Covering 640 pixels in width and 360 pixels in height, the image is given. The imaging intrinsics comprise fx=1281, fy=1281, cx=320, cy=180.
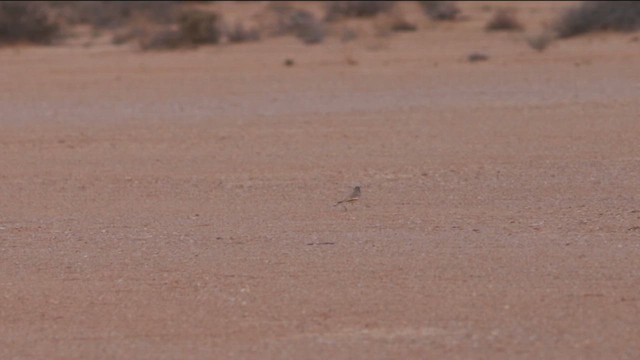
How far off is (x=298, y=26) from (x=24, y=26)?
6.69m

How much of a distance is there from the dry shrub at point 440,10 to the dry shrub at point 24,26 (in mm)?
10178

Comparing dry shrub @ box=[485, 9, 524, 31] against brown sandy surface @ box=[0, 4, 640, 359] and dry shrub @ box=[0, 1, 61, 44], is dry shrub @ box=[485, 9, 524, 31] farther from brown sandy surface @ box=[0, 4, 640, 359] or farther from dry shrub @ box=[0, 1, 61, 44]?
brown sandy surface @ box=[0, 4, 640, 359]

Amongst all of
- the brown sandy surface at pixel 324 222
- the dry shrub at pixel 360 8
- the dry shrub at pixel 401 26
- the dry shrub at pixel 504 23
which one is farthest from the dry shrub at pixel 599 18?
the brown sandy surface at pixel 324 222

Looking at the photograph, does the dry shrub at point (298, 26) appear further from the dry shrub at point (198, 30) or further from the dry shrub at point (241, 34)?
the dry shrub at point (198, 30)

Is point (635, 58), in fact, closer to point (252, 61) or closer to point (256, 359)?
point (252, 61)

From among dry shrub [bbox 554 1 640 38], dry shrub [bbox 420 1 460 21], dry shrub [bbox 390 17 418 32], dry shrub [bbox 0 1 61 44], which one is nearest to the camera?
dry shrub [bbox 554 1 640 38]

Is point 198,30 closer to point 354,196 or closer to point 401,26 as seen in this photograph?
point 401,26

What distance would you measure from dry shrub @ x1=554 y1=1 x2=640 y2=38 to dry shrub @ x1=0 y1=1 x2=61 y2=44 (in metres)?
12.2

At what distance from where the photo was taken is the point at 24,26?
103 ft

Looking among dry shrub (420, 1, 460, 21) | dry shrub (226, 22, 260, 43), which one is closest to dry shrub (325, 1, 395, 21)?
dry shrub (420, 1, 460, 21)

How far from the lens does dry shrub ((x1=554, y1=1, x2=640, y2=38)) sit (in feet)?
92.2

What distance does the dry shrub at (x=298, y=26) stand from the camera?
29375 millimetres

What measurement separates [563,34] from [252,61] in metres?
7.67

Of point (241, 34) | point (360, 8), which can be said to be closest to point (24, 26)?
point (241, 34)
